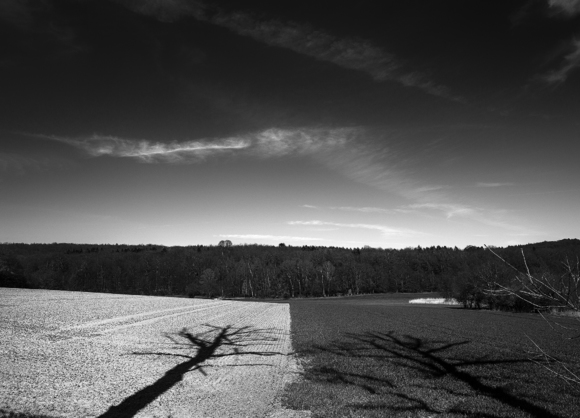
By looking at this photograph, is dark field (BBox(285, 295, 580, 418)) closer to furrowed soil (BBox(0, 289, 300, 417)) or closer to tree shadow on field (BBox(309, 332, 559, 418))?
tree shadow on field (BBox(309, 332, 559, 418))

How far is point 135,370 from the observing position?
16.8 m

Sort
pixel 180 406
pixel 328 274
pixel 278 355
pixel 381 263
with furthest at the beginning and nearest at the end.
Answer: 1. pixel 381 263
2. pixel 328 274
3. pixel 278 355
4. pixel 180 406

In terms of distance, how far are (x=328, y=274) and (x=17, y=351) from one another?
113929 mm

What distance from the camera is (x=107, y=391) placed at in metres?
13.6

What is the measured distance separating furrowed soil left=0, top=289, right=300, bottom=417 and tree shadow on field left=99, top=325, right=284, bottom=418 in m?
0.04

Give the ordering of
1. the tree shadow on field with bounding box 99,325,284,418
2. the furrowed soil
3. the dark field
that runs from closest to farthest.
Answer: the dark field → the furrowed soil → the tree shadow on field with bounding box 99,325,284,418

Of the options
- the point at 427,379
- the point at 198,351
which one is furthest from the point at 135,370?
the point at 427,379

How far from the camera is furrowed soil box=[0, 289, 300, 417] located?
12.1 metres

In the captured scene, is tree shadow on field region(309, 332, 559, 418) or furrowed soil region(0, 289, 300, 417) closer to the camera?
tree shadow on field region(309, 332, 559, 418)

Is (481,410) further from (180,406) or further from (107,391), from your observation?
(107,391)

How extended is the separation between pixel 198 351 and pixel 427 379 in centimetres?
1440

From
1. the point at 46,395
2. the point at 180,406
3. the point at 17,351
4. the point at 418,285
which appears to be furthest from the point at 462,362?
the point at 418,285

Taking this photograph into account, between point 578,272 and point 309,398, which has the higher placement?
point 578,272


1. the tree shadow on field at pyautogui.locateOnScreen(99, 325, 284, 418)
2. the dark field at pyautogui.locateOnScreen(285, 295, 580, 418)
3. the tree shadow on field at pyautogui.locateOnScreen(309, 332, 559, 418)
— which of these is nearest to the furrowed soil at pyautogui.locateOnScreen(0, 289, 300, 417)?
the tree shadow on field at pyautogui.locateOnScreen(99, 325, 284, 418)
